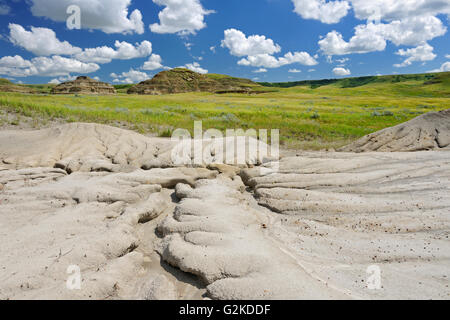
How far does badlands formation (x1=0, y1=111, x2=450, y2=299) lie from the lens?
130 inches

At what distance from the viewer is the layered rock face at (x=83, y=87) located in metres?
74.6

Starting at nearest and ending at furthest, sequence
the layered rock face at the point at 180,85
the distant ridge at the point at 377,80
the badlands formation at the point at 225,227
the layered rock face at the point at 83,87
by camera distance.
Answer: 1. the badlands formation at the point at 225,227
2. the layered rock face at the point at 83,87
3. the layered rock face at the point at 180,85
4. the distant ridge at the point at 377,80

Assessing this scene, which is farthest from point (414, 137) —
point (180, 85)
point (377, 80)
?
point (377, 80)

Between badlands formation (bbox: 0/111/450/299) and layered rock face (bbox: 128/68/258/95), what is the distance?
263ft

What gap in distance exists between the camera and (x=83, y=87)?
7712 cm

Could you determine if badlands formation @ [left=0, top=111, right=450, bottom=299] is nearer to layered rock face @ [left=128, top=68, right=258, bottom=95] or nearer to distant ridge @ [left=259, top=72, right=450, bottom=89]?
layered rock face @ [left=128, top=68, right=258, bottom=95]

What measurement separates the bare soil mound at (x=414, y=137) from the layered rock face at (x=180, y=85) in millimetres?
75977

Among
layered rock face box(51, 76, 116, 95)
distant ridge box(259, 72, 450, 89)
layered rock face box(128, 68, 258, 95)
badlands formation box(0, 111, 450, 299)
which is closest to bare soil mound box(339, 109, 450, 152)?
badlands formation box(0, 111, 450, 299)

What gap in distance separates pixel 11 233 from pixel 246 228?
3.70 meters

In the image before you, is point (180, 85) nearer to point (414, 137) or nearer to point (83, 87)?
point (83, 87)

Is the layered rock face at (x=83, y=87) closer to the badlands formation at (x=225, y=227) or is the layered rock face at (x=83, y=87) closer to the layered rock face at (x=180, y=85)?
the layered rock face at (x=180, y=85)

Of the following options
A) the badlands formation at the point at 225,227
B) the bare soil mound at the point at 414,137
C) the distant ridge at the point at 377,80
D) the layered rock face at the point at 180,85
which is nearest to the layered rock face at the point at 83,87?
the layered rock face at the point at 180,85
